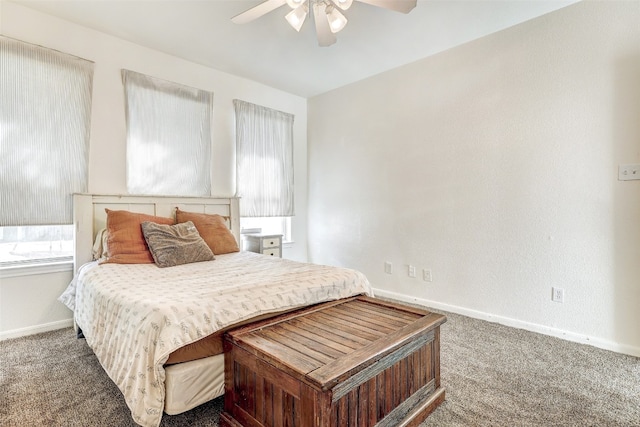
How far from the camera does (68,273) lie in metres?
2.77

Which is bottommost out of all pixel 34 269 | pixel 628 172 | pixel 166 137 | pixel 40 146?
pixel 34 269

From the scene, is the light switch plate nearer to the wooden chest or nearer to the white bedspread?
the wooden chest

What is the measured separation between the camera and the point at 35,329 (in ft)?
8.57

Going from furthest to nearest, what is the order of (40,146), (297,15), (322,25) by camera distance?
1. (40,146)
2. (322,25)
3. (297,15)

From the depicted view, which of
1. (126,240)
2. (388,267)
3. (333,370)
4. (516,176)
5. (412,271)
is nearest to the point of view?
(333,370)

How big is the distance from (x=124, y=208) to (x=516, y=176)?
141 inches

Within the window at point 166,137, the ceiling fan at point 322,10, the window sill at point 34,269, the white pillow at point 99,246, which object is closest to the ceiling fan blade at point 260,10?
the ceiling fan at point 322,10

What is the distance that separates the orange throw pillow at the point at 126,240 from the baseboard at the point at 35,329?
92cm

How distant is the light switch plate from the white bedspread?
204cm

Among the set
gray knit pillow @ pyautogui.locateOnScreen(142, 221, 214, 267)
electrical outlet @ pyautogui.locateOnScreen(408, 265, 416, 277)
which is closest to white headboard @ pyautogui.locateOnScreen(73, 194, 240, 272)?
gray knit pillow @ pyautogui.locateOnScreen(142, 221, 214, 267)

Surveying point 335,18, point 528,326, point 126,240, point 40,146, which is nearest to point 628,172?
point 528,326

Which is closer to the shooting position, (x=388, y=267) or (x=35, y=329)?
(x=35, y=329)

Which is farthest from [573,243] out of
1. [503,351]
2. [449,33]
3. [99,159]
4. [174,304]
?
[99,159]

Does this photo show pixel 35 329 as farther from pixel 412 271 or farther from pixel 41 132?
pixel 412 271
